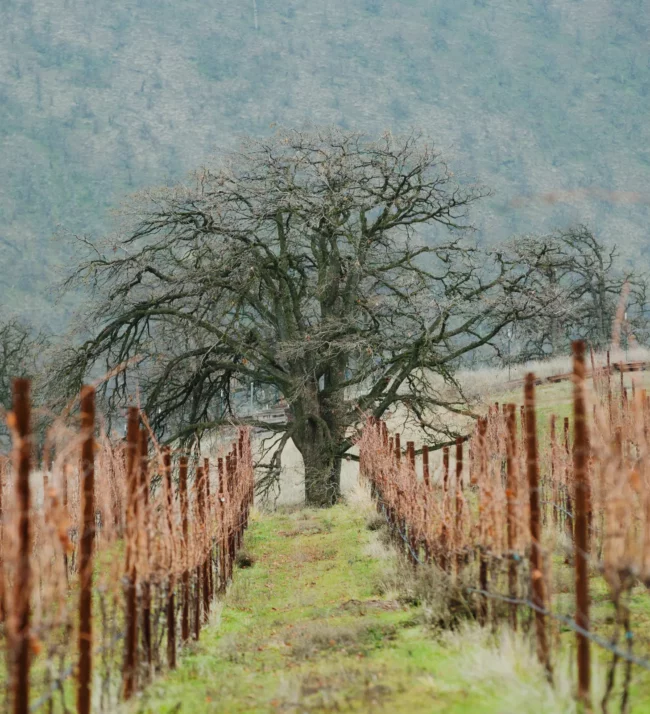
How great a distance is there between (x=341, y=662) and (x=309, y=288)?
15.9 meters

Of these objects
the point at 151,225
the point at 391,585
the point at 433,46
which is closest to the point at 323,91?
the point at 433,46

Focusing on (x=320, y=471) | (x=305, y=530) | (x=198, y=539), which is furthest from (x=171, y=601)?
(x=320, y=471)

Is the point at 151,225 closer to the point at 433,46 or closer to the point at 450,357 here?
the point at 450,357

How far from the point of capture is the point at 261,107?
172625mm

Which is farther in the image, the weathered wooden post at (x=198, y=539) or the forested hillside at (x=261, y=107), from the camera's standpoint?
the forested hillside at (x=261, y=107)

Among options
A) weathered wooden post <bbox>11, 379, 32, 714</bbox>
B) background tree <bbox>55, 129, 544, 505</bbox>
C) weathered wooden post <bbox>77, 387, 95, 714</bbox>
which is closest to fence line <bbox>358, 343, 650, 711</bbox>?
weathered wooden post <bbox>77, 387, 95, 714</bbox>

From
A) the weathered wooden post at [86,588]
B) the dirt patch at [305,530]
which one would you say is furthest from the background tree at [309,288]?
the weathered wooden post at [86,588]

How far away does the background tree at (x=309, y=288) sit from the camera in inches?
805

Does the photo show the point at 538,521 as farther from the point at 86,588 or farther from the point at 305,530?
A: the point at 305,530

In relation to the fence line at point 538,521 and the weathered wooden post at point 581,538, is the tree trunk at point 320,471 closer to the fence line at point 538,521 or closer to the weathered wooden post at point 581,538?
the fence line at point 538,521

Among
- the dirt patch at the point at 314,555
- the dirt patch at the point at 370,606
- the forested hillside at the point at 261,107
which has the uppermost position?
the forested hillside at the point at 261,107

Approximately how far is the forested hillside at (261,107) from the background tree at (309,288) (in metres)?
87.4

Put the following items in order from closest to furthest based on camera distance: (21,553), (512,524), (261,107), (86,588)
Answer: (21,553) < (86,588) < (512,524) < (261,107)

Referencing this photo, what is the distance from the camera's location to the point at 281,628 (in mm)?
9086
